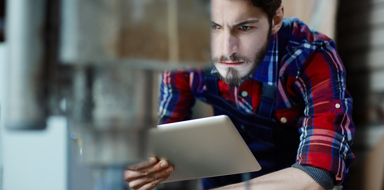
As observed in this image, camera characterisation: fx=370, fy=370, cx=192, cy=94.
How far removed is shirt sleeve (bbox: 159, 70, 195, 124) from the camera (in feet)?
2.42

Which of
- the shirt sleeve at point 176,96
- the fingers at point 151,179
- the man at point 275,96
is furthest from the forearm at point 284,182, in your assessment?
the shirt sleeve at point 176,96

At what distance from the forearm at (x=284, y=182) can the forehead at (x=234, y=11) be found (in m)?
0.25

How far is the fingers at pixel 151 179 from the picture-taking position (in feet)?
1.82

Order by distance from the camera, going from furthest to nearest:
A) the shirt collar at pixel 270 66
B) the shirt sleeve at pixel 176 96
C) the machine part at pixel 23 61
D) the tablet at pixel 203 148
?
1. the shirt sleeve at pixel 176 96
2. the shirt collar at pixel 270 66
3. the tablet at pixel 203 148
4. the machine part at pixel 23 61

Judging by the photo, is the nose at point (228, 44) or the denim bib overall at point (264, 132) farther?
the denim bib overall at point (264, 132)

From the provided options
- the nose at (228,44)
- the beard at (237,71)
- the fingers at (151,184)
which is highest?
the nose at (228,44)

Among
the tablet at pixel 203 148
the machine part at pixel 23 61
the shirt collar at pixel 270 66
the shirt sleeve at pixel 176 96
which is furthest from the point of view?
the shirt sleeve at pixel 176 96

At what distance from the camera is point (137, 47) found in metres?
0.20

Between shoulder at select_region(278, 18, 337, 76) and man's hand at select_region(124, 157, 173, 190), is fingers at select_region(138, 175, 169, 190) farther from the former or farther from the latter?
shoulder at select_region(278, 18, 337, 76)

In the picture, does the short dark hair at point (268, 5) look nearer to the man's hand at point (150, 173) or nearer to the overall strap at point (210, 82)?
the overall strap at point (210, 82)

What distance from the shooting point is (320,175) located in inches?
22.8

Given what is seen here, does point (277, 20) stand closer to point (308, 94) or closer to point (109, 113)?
point (308, 94)

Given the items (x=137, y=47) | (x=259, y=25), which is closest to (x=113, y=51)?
(x=137, y=47)

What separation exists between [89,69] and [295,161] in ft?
1.65
